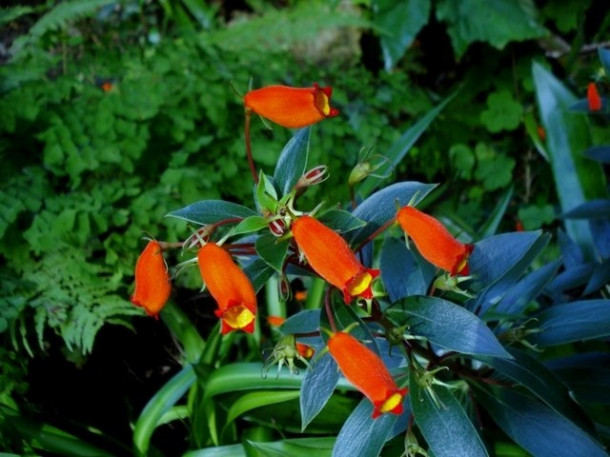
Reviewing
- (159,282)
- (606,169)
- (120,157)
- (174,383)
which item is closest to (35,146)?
(120,157)

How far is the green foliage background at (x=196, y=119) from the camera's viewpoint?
5.79 ft

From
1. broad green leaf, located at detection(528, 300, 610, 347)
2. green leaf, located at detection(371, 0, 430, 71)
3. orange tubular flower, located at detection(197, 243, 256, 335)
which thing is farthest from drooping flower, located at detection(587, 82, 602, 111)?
orange tubular flower, located at detection(197, 243, 256, 335)

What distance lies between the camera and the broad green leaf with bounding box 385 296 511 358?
3.40 ft

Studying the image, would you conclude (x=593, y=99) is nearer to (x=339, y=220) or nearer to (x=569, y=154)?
(x=569, y=154)

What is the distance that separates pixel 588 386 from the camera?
1343 mm

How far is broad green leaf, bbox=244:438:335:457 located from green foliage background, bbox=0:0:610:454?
21.2 inches

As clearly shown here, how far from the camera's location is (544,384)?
120cm

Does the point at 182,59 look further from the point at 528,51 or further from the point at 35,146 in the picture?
the point at 528,51

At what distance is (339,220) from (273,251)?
124 mm

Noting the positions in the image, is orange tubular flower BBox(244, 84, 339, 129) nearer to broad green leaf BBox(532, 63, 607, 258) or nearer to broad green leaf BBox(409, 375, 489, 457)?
broad green leaf BBox(409, 375, 489, 457)

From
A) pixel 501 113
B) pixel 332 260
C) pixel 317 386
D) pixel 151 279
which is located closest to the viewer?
pixel 332 260

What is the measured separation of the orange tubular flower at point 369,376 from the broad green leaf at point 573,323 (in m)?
0.49

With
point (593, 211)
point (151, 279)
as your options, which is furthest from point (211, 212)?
point (593, 211)

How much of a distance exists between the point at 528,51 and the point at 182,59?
1532 mm
